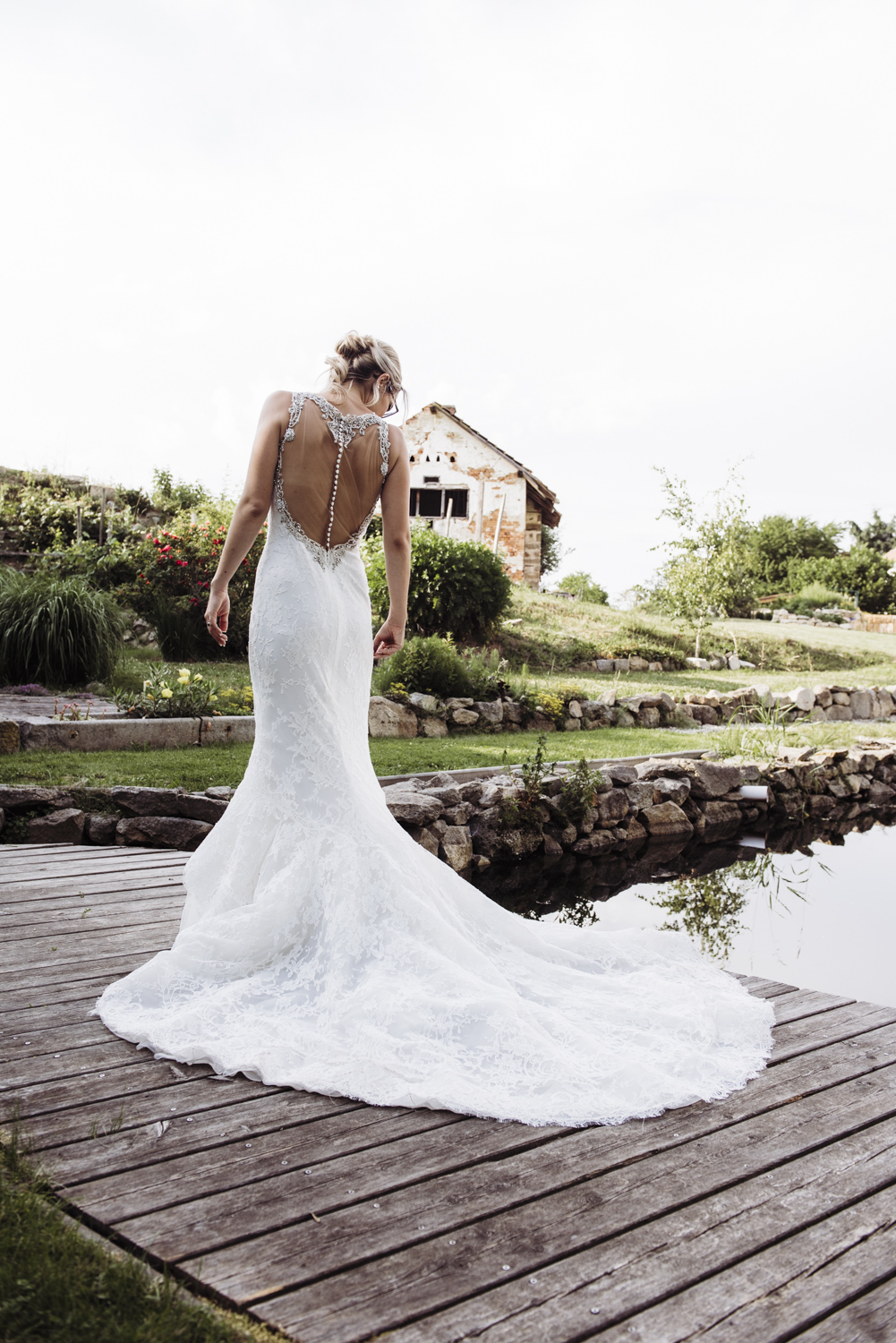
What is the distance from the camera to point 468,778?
23.2 feet

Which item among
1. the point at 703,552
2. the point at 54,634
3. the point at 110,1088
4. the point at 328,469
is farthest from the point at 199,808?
the point at 703,552

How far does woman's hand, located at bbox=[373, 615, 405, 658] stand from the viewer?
3.38 metres

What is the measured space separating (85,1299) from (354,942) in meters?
1.24

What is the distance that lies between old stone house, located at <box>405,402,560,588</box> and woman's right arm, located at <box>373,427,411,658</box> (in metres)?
18.7

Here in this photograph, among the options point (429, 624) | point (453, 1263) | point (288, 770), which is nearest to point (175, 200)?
point (429, 624)

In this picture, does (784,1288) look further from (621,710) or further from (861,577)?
(861,577)

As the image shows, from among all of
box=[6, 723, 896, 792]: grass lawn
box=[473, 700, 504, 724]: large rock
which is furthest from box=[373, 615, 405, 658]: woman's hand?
box=[473, 700, 504, 724]: large rock

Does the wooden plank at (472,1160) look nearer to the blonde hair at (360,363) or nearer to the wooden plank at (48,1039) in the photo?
the wooden plank at (48,1039)

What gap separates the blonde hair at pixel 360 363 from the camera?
299 centimetres

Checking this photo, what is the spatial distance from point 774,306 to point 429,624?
28.3 ft

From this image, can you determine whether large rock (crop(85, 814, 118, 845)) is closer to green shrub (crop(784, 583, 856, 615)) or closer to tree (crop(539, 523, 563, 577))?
green shrub (crop(784, 583, 856, 615))

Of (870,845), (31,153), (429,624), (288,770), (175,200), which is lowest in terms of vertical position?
(870,845)

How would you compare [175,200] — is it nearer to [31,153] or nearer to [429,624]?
[31,153]

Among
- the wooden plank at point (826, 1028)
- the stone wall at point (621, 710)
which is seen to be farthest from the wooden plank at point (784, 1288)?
the stone wall at point (621, 710)
